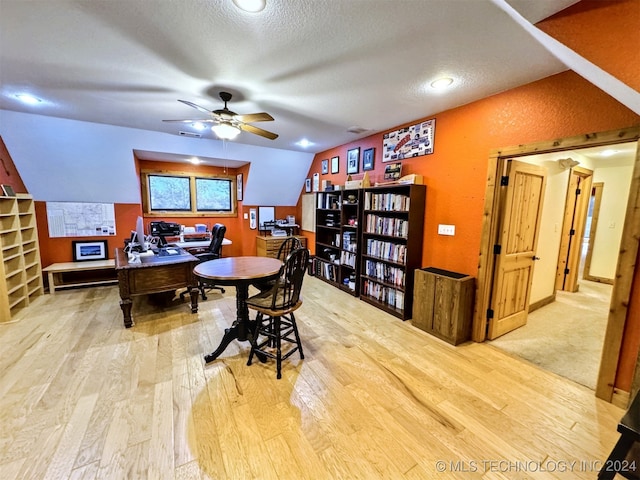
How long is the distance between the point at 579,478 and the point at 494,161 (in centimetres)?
238

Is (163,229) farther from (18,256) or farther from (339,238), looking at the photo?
(339,238)

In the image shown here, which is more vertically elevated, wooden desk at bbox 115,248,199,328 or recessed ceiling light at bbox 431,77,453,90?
recessed ceiling light at bbox 431,77,453,90

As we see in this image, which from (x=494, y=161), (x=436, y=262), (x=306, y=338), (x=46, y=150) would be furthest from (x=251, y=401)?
(x=46, y=150)

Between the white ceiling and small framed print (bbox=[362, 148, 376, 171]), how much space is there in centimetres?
105

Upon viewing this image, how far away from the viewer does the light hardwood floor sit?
1439 millimetres

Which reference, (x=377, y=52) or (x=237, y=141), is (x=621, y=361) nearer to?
(x=377, y=52)

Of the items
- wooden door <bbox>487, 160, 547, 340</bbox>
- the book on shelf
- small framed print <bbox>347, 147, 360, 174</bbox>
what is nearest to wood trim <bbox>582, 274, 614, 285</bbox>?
wooden door <bbox>487, 160, 547, 340</bbox>

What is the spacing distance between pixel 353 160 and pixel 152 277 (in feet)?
11.3

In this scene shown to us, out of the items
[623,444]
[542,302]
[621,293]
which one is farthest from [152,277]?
[542,302]

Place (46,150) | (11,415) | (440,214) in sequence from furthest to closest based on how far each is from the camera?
(46,150) → (440,214) → (11,415)

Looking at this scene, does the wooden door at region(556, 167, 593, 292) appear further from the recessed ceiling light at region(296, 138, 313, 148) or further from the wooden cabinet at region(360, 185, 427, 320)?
the recessed ceiling light at region(296, 138, 313, 148)

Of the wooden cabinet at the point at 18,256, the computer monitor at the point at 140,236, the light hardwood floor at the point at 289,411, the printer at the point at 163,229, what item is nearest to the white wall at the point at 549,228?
the light hardwood floor at the point at 289,411

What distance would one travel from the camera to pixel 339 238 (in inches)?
181

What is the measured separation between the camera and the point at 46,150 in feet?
12.3
